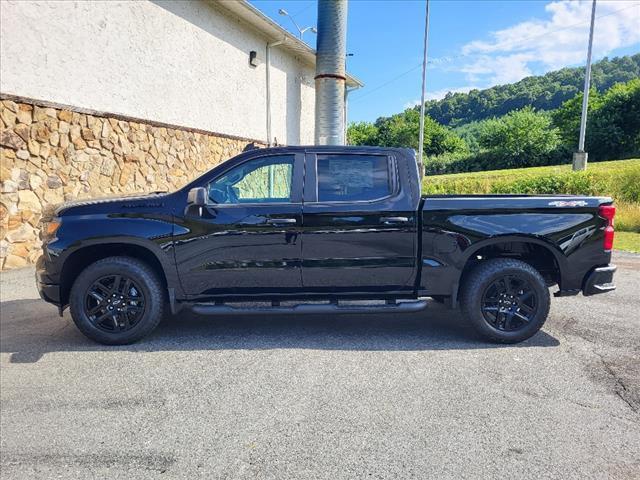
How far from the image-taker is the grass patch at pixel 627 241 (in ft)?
32.8

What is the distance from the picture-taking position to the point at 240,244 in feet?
14.2

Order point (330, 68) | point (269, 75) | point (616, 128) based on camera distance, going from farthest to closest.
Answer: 1. point (616, 128)
2. point (269, 75)
3. point (330, 68)

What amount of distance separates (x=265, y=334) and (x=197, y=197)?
1.61m

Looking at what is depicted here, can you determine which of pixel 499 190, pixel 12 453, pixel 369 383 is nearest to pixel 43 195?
pixel 12 453

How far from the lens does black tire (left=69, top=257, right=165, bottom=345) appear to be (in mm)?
4277

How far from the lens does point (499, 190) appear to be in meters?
18.7

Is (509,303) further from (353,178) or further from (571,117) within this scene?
(571,117)

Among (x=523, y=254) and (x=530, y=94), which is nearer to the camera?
(x=523, y=254)

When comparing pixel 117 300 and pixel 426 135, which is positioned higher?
pixel 426 135

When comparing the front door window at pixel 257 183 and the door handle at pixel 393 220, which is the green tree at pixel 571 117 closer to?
the door handle at pixel 393 220

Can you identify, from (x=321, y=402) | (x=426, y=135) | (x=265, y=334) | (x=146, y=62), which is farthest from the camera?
(x=426, y=135)

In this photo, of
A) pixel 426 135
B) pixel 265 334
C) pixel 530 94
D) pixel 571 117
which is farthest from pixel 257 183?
pixel 530 94

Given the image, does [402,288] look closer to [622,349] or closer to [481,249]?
[481,249]

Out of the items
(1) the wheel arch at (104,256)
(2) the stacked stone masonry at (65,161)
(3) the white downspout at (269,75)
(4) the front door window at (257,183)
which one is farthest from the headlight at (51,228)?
(3) the white downspout at (269,75)
